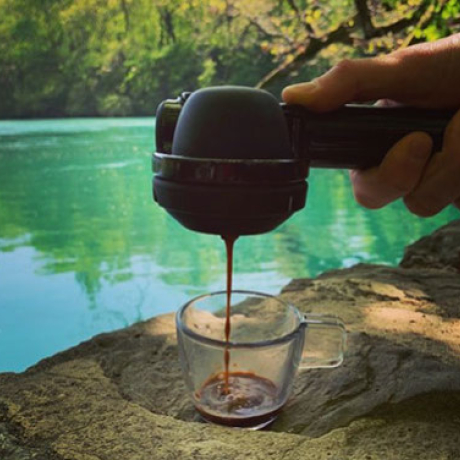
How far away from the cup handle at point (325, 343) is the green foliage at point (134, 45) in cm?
224

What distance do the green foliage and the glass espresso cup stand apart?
7.36 ft

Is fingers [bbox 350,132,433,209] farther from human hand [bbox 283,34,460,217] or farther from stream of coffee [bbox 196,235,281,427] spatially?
stream of coffee [bbox 196,235,281,427]

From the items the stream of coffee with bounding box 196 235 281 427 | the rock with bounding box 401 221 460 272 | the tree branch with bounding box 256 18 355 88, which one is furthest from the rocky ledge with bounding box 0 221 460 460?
the tree branch with bounding box 256 18 355 88

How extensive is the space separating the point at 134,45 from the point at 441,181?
12.1ft

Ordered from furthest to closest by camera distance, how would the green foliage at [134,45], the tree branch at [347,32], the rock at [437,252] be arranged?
the green foliage at [134,45]
the tree branch at [347,32]
the rock at [437,252]

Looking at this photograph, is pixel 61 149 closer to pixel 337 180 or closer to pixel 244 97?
pixel 337 180

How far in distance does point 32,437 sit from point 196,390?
24cm

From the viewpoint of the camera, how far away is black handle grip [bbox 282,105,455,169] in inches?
25.6

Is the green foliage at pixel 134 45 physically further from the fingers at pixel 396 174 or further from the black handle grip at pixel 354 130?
the black handle grip at pixel 354 130

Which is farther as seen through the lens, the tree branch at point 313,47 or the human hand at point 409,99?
the tree branch at point 313,47

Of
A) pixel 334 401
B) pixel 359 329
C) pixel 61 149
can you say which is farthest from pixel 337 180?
pixel 334 401

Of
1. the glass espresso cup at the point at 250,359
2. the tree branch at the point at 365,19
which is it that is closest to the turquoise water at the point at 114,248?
the glass espresso cup at the point at 250,359

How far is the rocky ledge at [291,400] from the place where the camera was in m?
0.59

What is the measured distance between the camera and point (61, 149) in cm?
351
